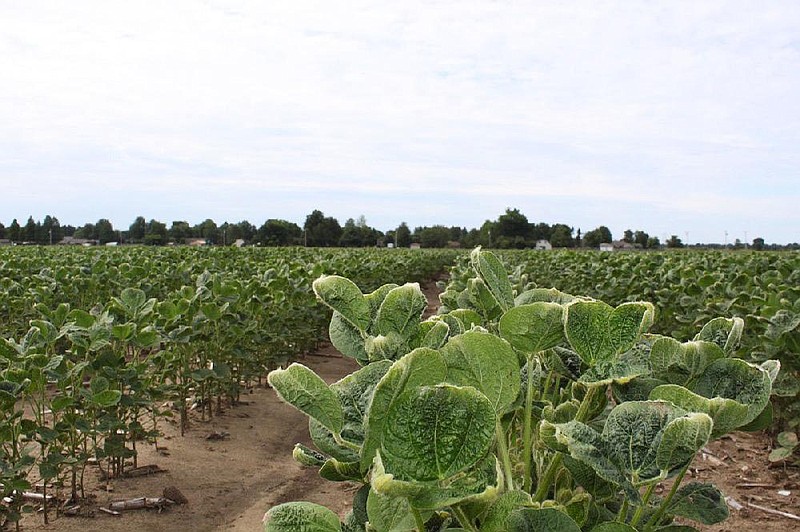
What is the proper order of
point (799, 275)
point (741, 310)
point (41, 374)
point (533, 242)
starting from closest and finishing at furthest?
point (41, 374), point (741, 310), point (799, 275), point (533, 242)

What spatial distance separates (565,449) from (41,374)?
3.73 meters

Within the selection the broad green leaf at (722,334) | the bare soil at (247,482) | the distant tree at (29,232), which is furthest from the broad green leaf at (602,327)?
the distant tree at (29,232)

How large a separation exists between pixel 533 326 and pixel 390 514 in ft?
1.12

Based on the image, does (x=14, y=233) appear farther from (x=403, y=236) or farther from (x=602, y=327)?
(x=602, y=327)

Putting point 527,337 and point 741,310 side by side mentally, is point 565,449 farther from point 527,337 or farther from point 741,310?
point 741,310

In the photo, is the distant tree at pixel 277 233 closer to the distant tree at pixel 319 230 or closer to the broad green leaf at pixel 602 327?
the distant tree at pixel 319 230

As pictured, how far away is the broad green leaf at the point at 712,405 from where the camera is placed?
870mm

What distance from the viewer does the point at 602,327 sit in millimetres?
1007

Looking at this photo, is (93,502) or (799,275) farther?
(799,275)

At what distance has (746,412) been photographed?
34.8 inches

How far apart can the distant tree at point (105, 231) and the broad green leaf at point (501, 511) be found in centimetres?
10158

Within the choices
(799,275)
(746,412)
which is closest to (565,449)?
(746,412)

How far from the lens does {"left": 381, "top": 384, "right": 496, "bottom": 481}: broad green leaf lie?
0.71 metres

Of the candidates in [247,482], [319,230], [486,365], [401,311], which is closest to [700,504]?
[486,365]
